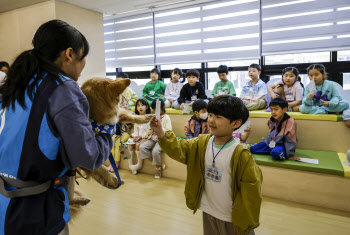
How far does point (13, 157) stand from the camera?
79cm

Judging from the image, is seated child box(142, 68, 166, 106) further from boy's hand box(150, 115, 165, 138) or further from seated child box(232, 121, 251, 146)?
boy's hand box(150, 115, 165, 138)

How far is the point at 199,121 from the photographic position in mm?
3580

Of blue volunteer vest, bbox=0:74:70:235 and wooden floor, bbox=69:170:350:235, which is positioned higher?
blue volunteer vest, bbox=0:74:70:235

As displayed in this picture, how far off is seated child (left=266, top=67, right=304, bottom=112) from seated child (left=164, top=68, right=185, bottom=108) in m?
1.78

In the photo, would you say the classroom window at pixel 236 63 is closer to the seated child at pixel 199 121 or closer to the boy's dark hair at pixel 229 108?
the seated child at pixel 199 121

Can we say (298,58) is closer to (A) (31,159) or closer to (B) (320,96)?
(B) (320,96)

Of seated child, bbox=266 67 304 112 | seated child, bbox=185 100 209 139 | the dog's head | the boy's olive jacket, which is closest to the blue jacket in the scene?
the dog's head

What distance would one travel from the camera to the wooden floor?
2273mm

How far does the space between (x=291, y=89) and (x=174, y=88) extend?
209 centimetres

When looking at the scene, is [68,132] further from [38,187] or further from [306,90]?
[306,90]

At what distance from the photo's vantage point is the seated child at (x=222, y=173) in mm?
1348

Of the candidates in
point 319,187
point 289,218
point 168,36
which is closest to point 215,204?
point 289,218

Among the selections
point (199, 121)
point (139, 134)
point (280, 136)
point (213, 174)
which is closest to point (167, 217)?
point (213, 174)

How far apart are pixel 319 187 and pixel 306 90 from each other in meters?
1.42
